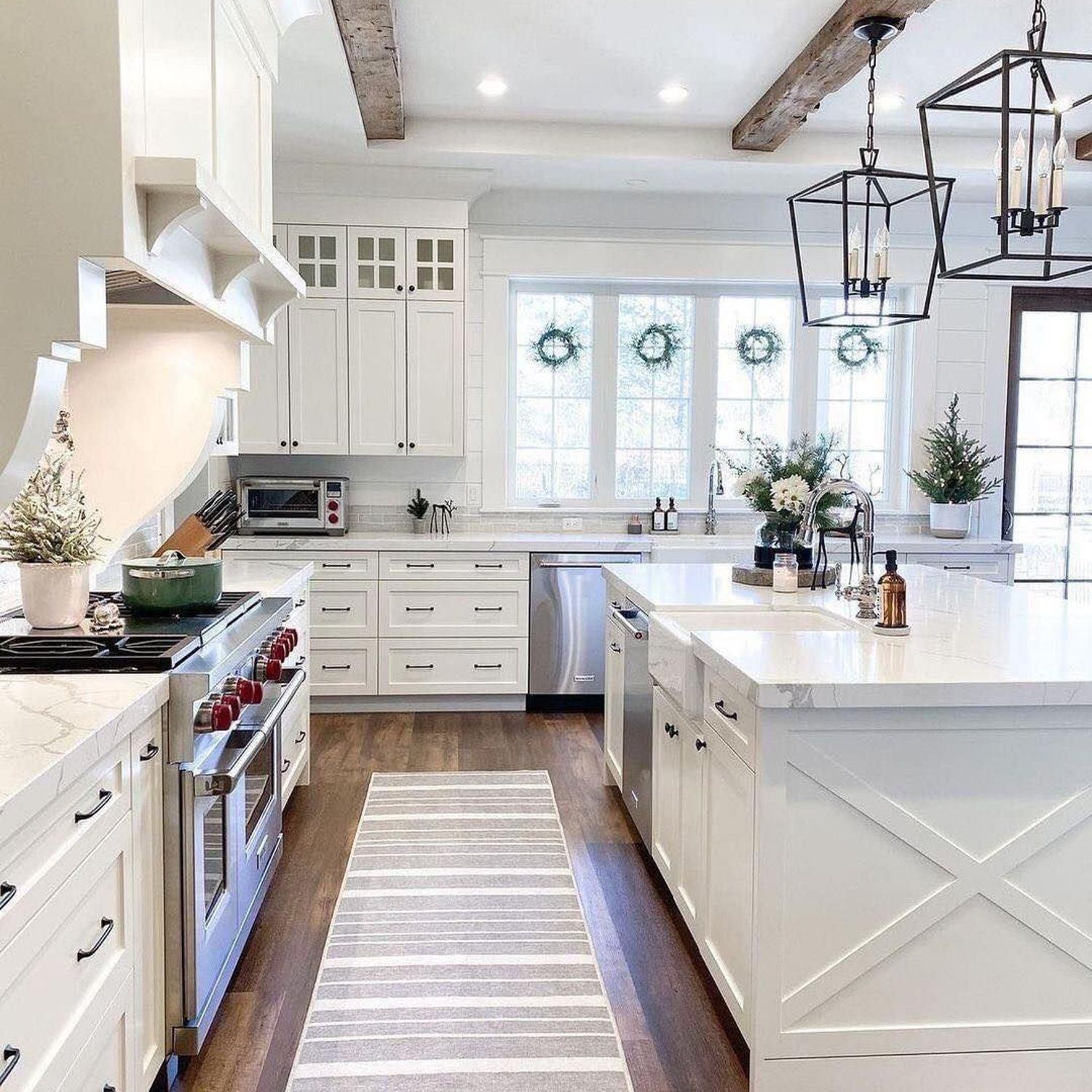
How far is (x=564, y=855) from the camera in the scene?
3.41 meters

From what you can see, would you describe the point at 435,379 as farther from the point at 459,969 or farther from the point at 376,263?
the point at 459,969

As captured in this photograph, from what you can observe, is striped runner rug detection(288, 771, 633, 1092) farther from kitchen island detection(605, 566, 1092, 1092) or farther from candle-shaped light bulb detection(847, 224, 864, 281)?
candle-shaped light bulb detection(847, 224, 864, 281)

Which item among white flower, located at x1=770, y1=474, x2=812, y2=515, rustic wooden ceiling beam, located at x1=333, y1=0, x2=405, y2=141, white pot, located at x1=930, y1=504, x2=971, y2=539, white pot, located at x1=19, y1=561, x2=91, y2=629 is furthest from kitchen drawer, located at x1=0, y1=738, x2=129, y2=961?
white pot, located at x1=930, y1=504, x2=971, y2=539

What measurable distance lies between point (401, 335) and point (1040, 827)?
3955 millimetres

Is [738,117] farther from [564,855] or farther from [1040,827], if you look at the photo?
[1040,827]

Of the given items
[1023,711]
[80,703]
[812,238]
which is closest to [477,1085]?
[80,703]

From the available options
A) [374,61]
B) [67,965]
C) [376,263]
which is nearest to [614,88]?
[374,61]

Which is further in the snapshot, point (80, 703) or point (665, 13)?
point (665, 13)

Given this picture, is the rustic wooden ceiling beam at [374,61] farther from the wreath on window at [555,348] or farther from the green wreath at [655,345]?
the green wreath at [655,345]

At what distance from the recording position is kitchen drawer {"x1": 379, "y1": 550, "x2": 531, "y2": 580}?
5117 millimetres

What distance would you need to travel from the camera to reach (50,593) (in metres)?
2.38

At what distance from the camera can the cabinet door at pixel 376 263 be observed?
5.20 meters

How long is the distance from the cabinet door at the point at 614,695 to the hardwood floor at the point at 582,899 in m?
0.15

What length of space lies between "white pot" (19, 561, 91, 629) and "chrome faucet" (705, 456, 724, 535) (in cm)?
387
